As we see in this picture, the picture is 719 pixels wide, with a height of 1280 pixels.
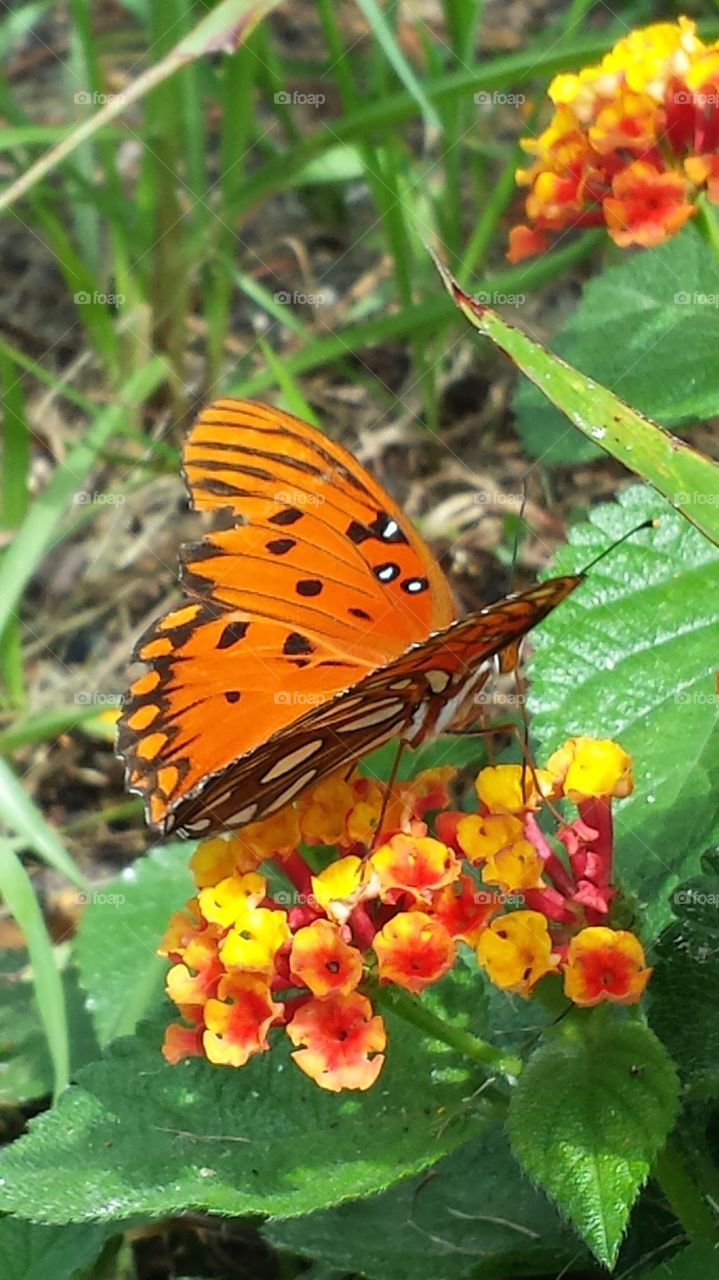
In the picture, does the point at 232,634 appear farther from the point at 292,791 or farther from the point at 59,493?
the point at 59,493

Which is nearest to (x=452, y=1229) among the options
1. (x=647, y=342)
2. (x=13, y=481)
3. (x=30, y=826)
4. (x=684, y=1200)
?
(x=684, y=1200)

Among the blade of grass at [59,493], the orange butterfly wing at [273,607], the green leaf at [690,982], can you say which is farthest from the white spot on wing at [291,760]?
the blade of grass at [59,493]

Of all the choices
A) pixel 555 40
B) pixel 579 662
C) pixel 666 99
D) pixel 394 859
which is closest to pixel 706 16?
pixel 555 40

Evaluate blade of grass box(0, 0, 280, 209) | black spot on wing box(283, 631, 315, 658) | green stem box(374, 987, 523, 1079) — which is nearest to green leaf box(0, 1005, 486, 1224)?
green stem box(374, 987, 523, 1079)

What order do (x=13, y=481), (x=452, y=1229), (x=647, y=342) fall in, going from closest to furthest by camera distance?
(x=452, y=1229) < (x=647, y=342) < (x=13, y=481)

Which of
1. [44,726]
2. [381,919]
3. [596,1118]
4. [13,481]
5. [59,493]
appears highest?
[13,481]

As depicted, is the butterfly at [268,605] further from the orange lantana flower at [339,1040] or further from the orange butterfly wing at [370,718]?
the orange lantana flower at [339,1040]

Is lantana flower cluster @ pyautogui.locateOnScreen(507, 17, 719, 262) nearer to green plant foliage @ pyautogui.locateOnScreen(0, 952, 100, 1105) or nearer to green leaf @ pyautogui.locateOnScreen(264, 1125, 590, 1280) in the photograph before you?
green leaf @ pyautogui.locateOnScreen(264, 1125, 590, 1280)
